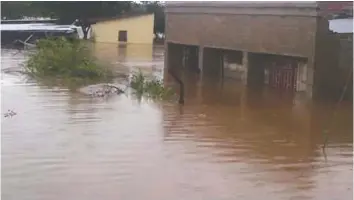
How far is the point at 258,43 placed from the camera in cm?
2339

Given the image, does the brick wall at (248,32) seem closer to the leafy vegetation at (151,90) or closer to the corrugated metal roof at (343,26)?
the leafy vegetation at (151,90)

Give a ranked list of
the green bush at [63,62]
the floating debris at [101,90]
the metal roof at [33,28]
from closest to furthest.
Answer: the floating debris at [101,90] < the green bush at [63,62] < the metal roof at [33,28]

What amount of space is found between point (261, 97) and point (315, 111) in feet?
10.8

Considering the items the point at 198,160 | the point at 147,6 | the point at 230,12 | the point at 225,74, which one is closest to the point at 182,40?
the point at 225,74

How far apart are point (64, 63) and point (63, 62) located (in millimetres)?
62

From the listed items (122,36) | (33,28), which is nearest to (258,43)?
(33,28)

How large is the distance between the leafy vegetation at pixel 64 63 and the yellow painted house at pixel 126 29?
859 inches

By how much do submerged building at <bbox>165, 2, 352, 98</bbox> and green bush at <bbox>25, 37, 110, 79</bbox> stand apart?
4175 mm

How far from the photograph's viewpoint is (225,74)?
28.4 metres

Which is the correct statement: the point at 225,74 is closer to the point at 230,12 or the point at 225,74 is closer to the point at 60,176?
the point at 230,12

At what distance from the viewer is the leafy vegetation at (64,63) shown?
985 inches

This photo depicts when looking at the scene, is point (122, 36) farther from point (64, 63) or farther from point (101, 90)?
point (101, 90)

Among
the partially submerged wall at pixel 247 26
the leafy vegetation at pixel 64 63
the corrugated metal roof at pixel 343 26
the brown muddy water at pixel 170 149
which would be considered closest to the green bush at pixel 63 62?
the leafy vegetation at pixel 64 63

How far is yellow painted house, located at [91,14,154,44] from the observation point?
4853 centimetres
